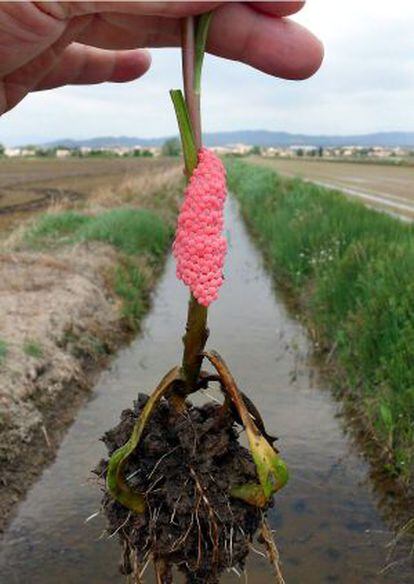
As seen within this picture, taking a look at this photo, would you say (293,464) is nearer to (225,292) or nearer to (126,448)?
(126,448)

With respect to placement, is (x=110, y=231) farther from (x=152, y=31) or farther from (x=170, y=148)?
(x=170, y=148)

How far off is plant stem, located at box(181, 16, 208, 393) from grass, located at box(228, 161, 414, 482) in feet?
10.4

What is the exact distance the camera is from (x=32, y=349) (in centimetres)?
593

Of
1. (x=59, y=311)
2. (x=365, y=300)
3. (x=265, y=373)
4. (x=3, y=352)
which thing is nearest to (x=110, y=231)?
(x=59, y=311)

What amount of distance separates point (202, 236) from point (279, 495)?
3.82 meters

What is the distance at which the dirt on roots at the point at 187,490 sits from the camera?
5.99 feet

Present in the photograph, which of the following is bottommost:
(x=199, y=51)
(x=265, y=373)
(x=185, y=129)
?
(x=265, y=373)

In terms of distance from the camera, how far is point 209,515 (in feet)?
5.95

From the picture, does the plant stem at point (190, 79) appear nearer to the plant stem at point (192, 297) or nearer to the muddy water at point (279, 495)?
the plant stem at point (192, 297)

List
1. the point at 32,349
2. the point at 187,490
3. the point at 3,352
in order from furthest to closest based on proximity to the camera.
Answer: the point at 32,349 → the point at 3,352 → the point at 187,490

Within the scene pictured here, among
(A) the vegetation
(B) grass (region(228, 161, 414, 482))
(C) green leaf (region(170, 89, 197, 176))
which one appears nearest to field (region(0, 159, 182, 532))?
(B) grass (region(228, 161, 414, 482))

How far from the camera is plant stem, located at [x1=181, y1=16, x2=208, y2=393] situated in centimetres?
153

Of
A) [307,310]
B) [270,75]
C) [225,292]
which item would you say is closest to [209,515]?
[270,75]

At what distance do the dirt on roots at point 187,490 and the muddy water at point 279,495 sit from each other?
0.61 meters
